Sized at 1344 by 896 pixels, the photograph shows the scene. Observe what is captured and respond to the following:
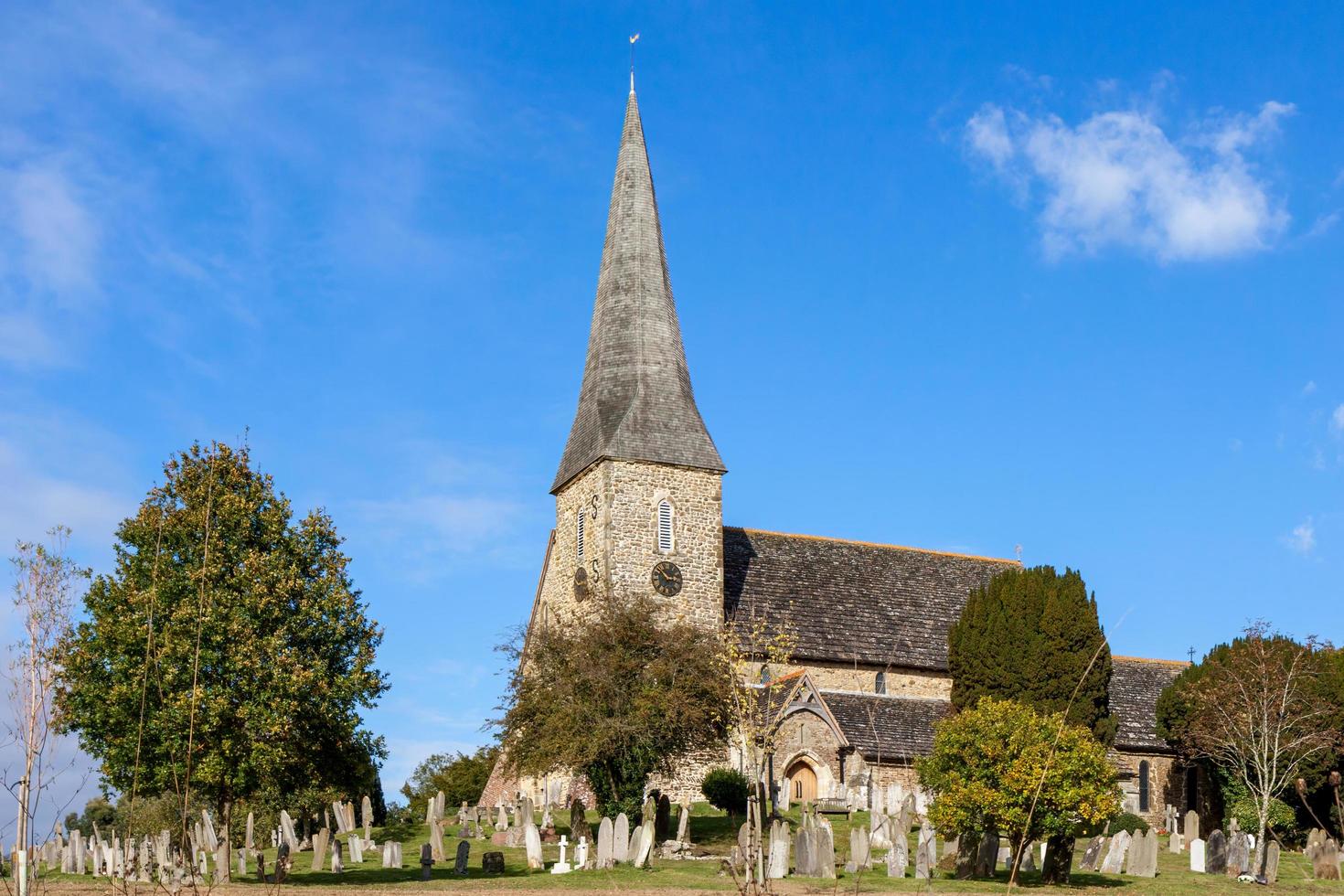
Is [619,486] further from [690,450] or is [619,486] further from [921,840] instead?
[921,840]

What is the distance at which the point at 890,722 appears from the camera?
133ft

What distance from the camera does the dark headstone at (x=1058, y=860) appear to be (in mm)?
23359

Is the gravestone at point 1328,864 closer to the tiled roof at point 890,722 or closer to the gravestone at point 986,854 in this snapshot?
the gravestone at point 986,854

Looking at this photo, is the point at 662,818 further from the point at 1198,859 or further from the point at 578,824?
the point at 1198,859

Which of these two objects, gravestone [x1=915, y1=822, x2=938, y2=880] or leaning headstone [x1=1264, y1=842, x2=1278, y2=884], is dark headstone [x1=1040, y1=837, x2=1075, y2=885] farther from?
leaning headstone [x1=1264, y1=842, x2=1278, y2=884]

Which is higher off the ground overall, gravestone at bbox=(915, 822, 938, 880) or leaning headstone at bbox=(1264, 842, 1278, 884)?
gravestone at bbox=(915, 822, 938, 880)

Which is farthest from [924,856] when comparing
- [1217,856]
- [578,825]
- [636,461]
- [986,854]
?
[636,461]

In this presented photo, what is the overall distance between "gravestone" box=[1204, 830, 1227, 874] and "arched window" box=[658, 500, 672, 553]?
18117mm

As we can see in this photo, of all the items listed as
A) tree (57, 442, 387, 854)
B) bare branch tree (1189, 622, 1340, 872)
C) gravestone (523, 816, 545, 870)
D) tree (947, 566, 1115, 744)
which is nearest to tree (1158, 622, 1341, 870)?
bare branch tree (1189, 622, 1340, 872)

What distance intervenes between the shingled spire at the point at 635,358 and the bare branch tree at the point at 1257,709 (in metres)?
16.0

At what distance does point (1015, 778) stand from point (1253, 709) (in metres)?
12.4

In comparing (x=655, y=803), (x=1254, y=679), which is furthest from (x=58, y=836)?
(x=1254, y=679)

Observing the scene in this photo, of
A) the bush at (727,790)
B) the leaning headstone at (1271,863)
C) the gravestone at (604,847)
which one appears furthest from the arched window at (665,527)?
the leaning headstone at (1271,863)

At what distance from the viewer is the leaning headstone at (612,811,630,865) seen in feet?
87.0
